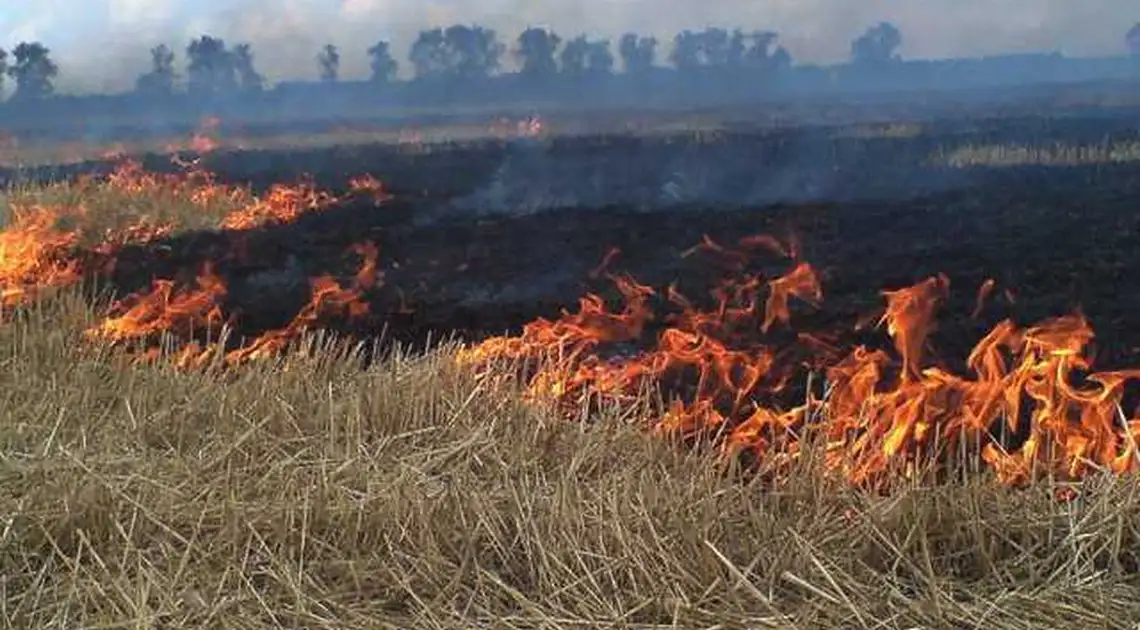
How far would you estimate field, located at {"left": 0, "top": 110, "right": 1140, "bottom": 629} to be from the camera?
3.65m

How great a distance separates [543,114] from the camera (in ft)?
142

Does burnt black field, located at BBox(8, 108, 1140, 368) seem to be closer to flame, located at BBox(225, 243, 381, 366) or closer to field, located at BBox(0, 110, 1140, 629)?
field, located at BBox(0, 110, 1140, 629)

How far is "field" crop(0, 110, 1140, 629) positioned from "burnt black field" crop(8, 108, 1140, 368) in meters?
0.09

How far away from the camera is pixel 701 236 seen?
41.3ft

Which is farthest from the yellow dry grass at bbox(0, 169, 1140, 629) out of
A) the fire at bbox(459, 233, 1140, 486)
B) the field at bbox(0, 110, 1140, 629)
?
the fire at bbox(459, 233, 1140, 486)

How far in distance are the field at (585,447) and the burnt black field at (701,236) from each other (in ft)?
0.28

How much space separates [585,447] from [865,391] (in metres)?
1.19

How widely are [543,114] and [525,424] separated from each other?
3891 centimetres

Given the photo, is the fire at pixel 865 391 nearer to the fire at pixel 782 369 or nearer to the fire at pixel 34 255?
the fire at pixel 782 369

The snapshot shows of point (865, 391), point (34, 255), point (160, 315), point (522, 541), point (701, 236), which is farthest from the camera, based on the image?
point (701, 236)

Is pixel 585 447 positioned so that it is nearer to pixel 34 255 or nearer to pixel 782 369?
pixel 782 369

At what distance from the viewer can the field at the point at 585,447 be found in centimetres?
365

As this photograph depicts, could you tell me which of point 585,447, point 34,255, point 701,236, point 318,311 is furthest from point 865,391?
point 34,255

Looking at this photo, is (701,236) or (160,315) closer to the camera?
(160,315)
